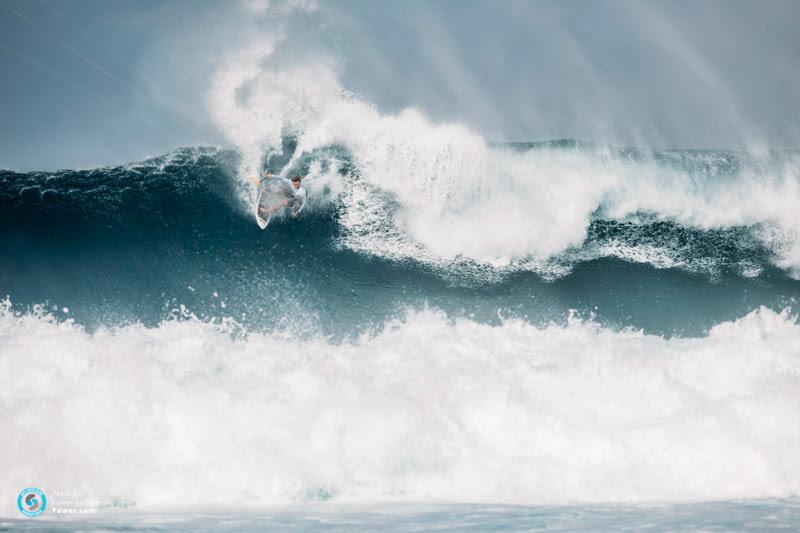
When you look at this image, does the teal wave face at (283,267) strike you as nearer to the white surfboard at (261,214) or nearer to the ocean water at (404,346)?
the ocean water at (404,346)

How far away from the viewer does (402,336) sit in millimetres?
8641

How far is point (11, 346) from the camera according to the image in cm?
759

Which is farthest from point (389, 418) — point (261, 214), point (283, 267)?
point (261, 214)

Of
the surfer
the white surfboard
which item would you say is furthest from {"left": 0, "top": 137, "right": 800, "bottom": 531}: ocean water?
the surfer

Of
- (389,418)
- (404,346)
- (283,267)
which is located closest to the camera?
(389,418)

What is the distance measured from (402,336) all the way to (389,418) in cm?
234

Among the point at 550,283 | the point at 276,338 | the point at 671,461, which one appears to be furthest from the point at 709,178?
the point at 276,338

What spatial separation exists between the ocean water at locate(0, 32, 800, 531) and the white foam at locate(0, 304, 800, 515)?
0.03 metres

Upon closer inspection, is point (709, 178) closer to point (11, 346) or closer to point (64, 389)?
point (64, 389)

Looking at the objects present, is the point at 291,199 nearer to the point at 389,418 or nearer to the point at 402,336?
the point at 402,336

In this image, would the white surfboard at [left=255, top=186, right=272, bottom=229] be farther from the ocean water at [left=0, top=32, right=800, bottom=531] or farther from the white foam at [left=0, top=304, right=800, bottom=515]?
the white foam at [left=0, top=304, right=800, bottom=515]

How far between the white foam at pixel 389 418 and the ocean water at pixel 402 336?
3 cm

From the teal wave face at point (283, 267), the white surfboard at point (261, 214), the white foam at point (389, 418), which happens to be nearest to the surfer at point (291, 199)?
the white surfboard at point (261, 214)

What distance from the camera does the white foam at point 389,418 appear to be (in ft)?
18.5
